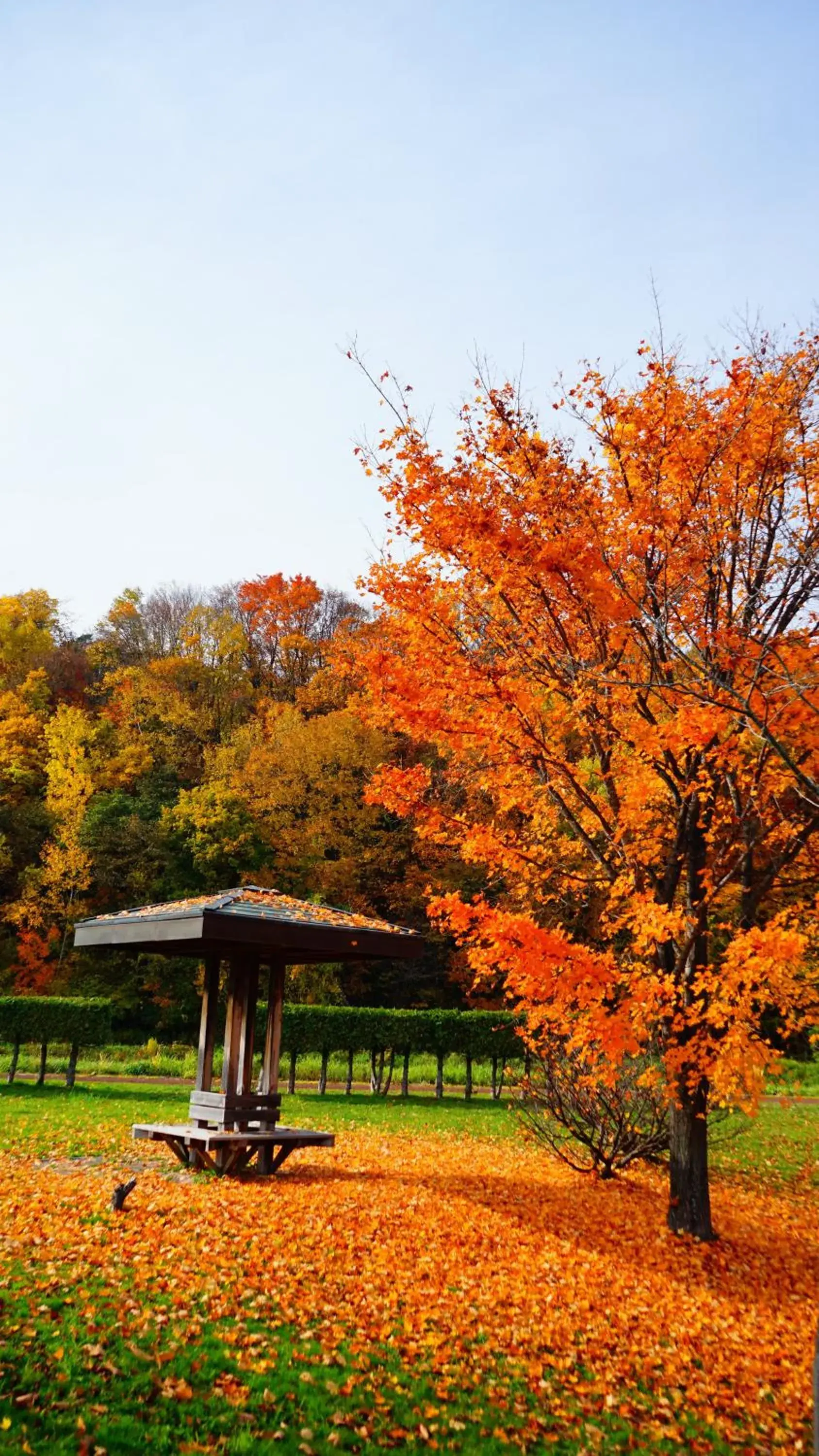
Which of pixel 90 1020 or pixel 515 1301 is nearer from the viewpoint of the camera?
pixel 515 1301

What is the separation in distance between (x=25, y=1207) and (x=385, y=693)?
15.7 feet

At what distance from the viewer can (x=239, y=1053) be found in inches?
367

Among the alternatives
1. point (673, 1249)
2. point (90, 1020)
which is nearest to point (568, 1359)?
point (673, 1249)

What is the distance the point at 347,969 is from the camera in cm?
2717

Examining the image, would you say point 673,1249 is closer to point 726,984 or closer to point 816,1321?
point 816,1321

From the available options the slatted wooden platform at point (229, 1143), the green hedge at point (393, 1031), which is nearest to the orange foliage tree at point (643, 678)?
the slatted wooden platform at point (229, 1143)

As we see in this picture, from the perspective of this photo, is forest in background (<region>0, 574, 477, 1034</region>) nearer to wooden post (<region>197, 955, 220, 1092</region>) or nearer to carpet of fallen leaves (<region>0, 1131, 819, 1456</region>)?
wooden post (<region>197, 955, 220, 1092</region>)

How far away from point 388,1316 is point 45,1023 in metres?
13.3

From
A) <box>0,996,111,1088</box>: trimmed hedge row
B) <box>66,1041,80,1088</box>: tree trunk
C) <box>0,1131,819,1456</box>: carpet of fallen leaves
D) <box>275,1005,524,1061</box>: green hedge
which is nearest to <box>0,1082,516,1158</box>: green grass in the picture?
<box>66,1041,80,1088</box>: tree trunk

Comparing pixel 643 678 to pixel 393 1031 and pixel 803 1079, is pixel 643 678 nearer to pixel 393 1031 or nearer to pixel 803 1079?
pixel 393 1031

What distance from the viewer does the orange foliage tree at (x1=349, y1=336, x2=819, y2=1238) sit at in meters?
6.98

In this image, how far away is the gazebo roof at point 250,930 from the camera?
8.40m

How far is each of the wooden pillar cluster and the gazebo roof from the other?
22 centimetres

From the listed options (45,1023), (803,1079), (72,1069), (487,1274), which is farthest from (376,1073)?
(487,1274)
